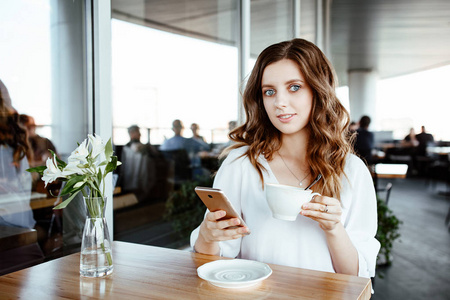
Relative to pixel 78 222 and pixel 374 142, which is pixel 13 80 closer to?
pixel 78 222

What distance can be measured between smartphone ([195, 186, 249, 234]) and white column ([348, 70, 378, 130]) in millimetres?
3808

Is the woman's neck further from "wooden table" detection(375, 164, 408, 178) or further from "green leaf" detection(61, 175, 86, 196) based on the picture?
"wooden table" detection(375, 164, 408, 178)

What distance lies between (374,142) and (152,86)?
2.70 metres

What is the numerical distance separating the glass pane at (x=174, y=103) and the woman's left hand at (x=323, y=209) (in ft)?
5.96

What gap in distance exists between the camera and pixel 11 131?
162 centimetres

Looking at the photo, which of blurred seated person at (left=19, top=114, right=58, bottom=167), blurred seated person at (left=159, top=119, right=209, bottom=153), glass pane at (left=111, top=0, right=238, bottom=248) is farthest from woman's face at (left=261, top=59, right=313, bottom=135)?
blurred seated person at (left=159, top=119, right=209, bottom=153)

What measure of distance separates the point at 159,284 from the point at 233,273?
20 centimetres

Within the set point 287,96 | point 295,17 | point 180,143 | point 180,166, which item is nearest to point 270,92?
point 287,96

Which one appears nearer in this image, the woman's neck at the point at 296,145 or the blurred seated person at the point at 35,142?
the woman's neck at the point at 296,145

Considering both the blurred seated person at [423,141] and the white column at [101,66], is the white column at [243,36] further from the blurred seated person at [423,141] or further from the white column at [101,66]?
the blurred seated person at [423,141]

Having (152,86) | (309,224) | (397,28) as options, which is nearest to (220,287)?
(309,224)

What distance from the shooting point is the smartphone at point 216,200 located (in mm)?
1040

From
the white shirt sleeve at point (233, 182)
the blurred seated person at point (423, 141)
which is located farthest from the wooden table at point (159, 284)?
the blurred seated person at point (423, 141)

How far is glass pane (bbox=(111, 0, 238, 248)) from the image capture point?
291cm
